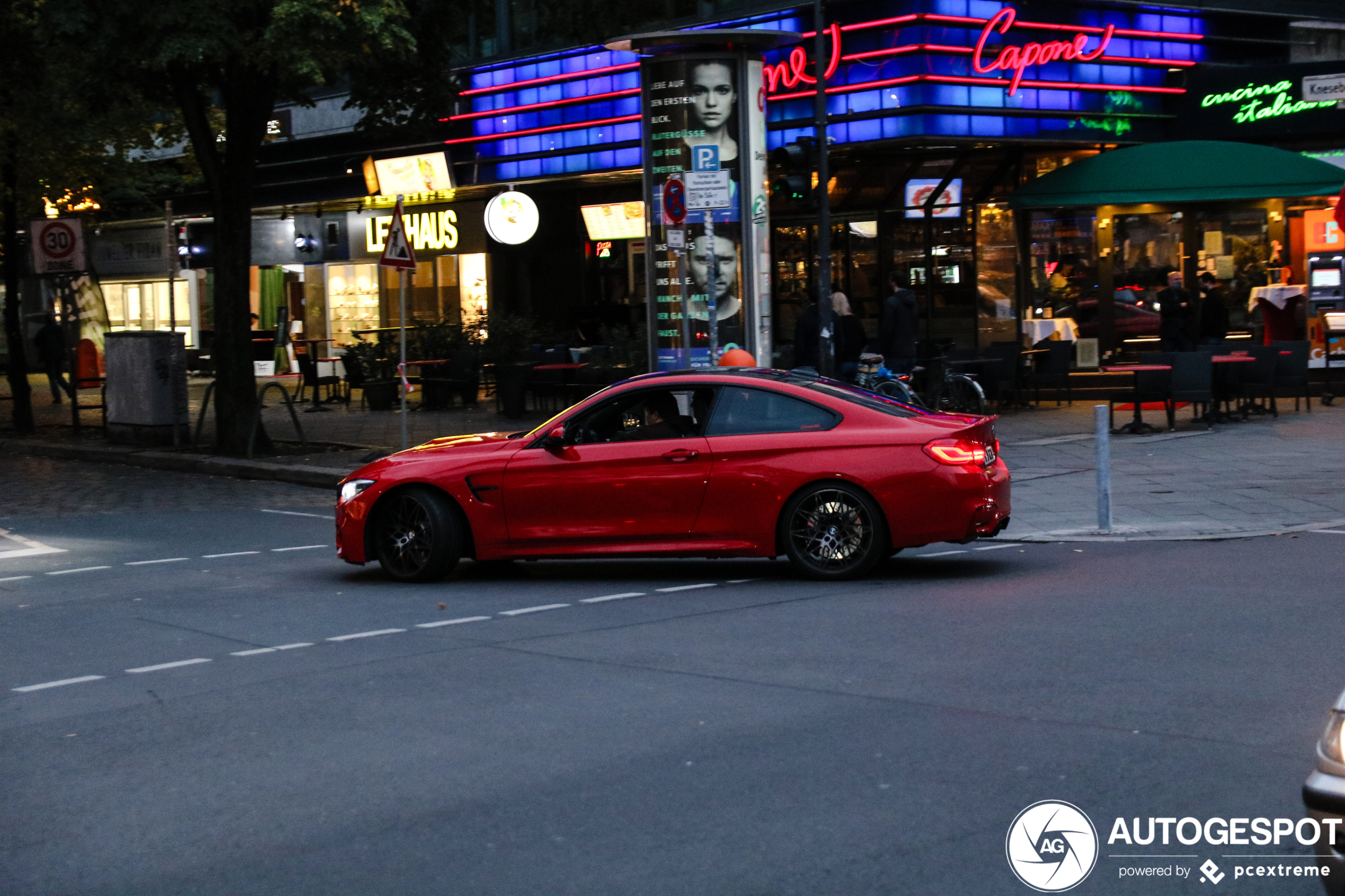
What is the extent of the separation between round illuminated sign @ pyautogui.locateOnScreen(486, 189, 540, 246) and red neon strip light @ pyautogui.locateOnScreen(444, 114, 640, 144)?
1.26 metres

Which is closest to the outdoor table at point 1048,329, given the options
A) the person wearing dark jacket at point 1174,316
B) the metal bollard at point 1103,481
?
the person wearing dark jacket at point 1174,316

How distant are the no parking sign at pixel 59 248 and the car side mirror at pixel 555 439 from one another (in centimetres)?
1628

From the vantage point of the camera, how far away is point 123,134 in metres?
30.0

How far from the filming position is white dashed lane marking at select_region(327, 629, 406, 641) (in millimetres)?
9016

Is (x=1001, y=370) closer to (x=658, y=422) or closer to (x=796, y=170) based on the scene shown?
(x=796, y=170)

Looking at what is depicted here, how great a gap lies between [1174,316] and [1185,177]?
6.88 feet

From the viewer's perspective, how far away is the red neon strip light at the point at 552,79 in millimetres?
27750

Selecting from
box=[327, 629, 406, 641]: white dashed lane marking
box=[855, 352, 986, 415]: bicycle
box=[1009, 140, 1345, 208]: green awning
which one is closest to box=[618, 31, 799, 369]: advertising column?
box=[855, 352, 986, 415]: bicycle

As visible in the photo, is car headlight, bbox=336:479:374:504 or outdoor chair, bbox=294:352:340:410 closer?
car headlight, bbox=336:479:374:504

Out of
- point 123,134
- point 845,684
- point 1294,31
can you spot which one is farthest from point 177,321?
point 845,684

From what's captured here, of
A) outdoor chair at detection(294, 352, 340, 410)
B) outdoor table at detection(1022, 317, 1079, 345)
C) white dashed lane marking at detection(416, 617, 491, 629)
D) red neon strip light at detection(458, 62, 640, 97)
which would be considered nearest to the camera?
white dashed lane marking at detection(416, 617, 491, 629)

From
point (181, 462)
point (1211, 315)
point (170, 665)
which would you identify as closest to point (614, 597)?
point (170, 665)

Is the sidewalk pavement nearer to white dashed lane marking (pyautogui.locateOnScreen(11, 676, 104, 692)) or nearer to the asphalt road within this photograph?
the asphalt road

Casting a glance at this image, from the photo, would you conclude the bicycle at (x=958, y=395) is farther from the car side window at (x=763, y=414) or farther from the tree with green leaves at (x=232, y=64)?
the car side window at (x=763, y=414)
